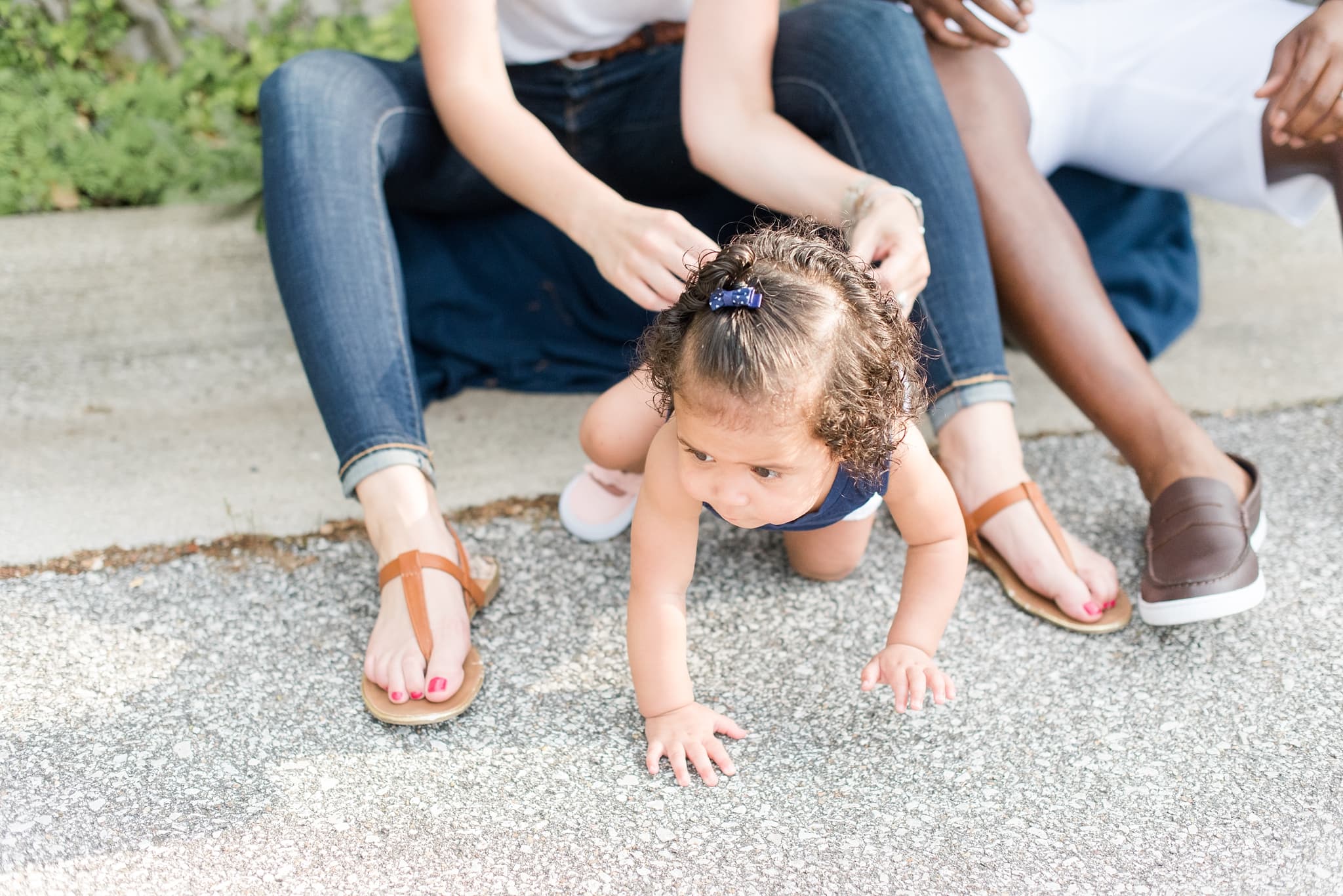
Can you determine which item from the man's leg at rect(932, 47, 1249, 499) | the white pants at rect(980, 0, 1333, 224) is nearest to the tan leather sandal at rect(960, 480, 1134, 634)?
the man's leg at rect(932, 47, 1249, 499)

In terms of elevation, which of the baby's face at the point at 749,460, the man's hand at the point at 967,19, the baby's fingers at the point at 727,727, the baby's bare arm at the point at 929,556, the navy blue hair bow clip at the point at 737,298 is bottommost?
the baby's fingers at the point at 727,727

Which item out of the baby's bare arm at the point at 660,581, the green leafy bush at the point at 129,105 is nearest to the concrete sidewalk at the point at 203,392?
the green leafy bush at the point at 129,105

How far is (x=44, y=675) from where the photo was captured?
1.66 metres

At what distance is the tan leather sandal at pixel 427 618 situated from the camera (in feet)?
5.23

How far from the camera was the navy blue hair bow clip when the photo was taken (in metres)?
1.24

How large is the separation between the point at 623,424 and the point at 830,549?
0.40 meters

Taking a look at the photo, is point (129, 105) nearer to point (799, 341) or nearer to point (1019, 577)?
point (799, 341)

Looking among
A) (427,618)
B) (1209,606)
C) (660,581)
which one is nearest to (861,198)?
(660,581)

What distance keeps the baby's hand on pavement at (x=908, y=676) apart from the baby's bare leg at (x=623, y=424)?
474 millimetres

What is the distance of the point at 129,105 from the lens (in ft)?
9.36

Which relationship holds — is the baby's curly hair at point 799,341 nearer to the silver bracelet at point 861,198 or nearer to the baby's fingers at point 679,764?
the silver bracelet at point 861,198

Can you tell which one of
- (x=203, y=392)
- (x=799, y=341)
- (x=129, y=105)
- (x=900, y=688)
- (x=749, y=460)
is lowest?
(x=203, y=392)

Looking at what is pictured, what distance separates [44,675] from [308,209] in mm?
826

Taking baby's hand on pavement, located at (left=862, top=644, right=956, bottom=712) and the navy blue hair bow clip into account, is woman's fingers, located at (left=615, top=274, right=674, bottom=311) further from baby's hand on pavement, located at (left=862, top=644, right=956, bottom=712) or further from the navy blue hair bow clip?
baby's hand on pavement, located at (left=862, top=644, right=956, bottom=712)
